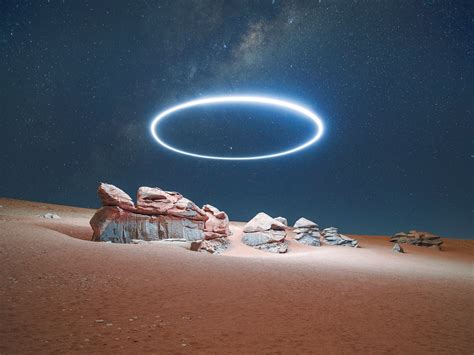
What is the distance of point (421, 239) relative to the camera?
29.6 m

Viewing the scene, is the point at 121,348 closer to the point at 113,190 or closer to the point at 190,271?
the point at 190,271

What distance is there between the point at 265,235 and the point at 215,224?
4.20m

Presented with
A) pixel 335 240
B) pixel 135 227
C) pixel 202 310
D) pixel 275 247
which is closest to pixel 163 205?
pixel 135 227

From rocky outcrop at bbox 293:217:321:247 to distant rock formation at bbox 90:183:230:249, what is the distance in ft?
26.4

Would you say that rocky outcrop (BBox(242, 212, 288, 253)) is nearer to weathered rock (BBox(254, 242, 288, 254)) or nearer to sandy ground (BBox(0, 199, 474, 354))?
weathered rock (BBox(254, 242, 288, 254))

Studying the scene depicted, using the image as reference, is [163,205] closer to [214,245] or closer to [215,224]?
[214,245]

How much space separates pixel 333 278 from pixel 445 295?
3.13 meters

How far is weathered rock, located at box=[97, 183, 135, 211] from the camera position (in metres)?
15.6

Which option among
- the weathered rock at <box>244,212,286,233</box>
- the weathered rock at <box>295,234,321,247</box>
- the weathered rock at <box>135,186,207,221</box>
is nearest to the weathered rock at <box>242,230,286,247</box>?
the weathered rock at <box>244,212,286,233</box>

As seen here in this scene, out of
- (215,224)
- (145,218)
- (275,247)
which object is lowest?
→ (275,247)

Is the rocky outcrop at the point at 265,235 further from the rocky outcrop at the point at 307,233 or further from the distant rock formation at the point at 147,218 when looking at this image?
the rocky outcrop at the point at 307,233

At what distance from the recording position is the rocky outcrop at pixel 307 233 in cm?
2359

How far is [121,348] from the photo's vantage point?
129 inches

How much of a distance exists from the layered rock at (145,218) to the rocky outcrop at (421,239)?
25.4 m
